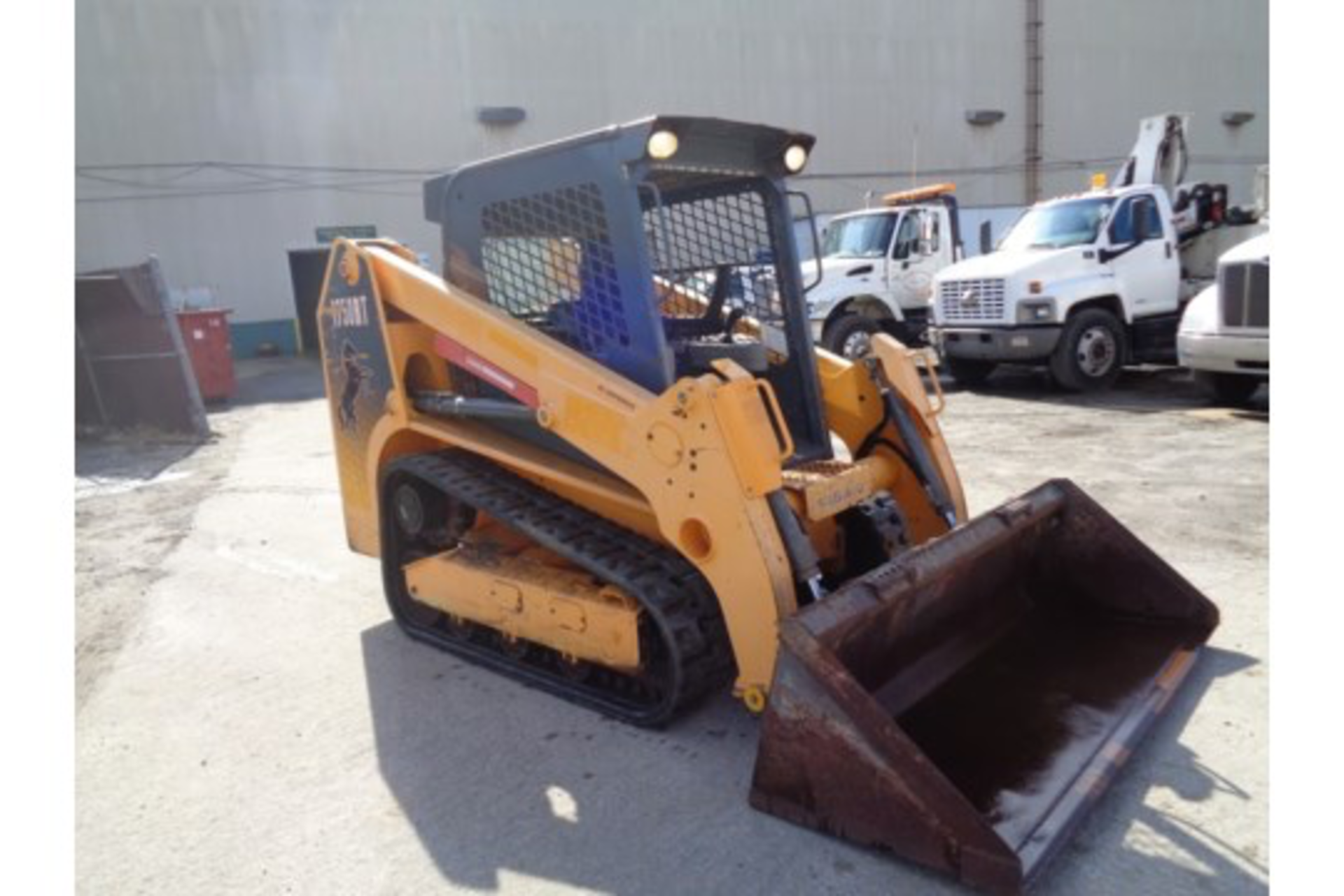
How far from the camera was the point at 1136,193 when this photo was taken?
35.8 ft

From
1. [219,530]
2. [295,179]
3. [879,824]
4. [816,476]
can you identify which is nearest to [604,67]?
[295,179]

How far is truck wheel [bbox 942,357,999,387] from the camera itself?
466 inches

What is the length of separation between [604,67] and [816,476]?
69.4ft

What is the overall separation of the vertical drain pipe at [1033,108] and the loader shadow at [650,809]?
25.1m

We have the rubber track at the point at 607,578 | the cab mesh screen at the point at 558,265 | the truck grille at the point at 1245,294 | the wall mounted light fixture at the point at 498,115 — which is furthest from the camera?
the wall mounted light fixture at the point at 498,115

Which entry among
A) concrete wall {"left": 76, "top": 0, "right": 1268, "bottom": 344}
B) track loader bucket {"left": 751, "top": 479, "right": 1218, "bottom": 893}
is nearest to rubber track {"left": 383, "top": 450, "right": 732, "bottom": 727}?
track loader bucket {"left": 751, "top": 479, "right": 1218, "bottom": 893}

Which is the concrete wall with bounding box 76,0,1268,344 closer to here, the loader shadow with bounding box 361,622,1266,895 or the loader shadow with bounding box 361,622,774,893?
the loader shadow with bounding box 361,622,774,893

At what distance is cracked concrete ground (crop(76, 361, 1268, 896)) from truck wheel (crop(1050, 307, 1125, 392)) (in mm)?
4788

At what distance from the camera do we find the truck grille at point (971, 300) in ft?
35.3

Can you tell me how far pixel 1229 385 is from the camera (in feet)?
30.7

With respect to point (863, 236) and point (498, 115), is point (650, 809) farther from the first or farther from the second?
point (498, 115)

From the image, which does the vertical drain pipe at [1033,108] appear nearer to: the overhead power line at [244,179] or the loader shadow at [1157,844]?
the overhead power line at [244,179]

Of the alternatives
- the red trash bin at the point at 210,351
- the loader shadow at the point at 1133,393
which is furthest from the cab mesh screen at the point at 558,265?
the red trash bin at the point at 210,351

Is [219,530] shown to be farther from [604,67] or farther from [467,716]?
[604,67]
